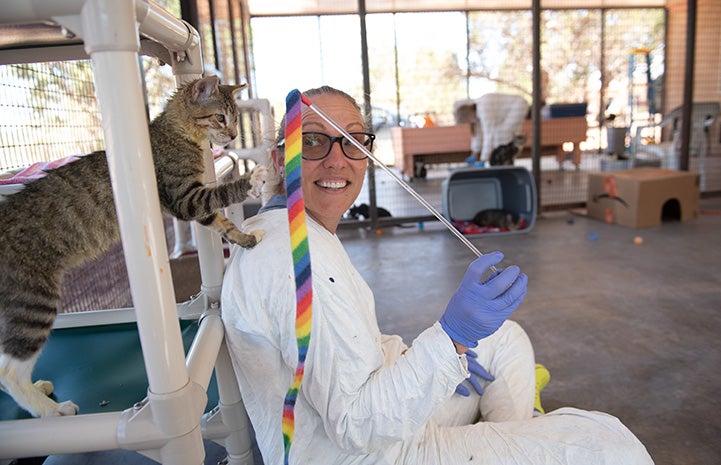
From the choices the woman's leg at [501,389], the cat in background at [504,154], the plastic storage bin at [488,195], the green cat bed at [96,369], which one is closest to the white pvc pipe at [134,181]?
the green cat bed at [96,369]

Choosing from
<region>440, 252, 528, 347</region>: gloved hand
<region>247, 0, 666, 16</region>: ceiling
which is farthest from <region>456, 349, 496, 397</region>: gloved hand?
<region>247, 0, 666, 16</region>: ceiling

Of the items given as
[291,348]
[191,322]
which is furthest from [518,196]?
[291,348]

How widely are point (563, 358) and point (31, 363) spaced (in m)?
1.84

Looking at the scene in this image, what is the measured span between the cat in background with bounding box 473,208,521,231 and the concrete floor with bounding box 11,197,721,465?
19 centimetres

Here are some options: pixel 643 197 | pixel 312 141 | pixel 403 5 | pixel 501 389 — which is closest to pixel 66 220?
pixel 312 141

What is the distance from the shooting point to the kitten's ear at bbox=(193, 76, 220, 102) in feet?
3.23

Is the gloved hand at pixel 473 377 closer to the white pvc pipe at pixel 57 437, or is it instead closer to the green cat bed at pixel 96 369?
the green cat bed at pixel 96 369

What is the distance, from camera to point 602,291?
106 inches

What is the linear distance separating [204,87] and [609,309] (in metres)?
2.24

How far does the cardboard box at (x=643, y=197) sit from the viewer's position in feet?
13.1

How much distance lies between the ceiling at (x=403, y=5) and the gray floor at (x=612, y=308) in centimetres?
201

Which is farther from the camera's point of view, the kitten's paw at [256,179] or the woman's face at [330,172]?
the woman's face at [330,172]

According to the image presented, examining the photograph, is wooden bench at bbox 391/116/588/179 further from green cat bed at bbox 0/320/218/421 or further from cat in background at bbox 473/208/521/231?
green cat bed at bbox 0/320/218/421

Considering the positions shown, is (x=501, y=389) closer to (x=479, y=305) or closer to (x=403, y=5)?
(x=479, y=305)
